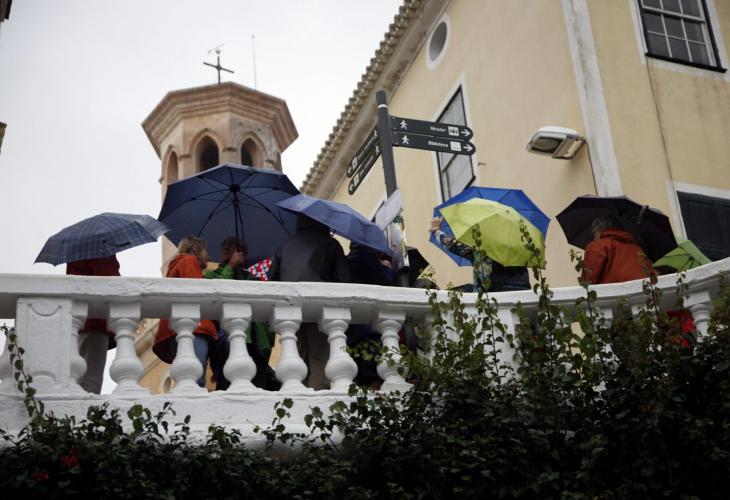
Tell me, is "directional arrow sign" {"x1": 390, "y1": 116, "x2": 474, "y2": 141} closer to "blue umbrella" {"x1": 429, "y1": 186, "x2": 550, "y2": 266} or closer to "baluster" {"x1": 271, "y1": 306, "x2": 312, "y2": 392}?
"blue umbrella" {"x1": 429, "y1": 186, "x2": 550, "y2": 266}

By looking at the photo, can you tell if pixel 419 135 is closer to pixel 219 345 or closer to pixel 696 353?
pixel 219 345

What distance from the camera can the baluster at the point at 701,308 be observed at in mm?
7465

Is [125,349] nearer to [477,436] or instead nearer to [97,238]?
[97,238]

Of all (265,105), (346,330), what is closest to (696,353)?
(346,330)

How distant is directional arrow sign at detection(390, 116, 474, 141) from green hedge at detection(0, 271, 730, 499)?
8.67 feet

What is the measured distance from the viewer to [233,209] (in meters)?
9.83

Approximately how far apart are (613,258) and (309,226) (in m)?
2.13

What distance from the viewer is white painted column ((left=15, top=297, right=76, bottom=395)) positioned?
6.55m

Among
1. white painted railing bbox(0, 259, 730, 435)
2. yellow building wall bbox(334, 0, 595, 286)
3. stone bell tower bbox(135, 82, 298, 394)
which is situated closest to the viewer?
white painted railing bbox(0, 259, 730, 435)

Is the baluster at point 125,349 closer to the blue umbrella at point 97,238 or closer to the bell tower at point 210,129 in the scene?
the blue umbrella at point 97,238

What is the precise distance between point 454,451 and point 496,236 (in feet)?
8.01

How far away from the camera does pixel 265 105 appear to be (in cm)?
3531

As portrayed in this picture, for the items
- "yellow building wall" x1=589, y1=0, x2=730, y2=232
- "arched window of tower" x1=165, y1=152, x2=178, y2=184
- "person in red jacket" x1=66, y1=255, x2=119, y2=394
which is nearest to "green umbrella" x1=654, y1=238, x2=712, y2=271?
"yellow building wall" x1=589, y1=0, x2=730, y2=232

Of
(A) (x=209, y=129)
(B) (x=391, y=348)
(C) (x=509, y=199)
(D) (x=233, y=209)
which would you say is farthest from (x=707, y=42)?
(A) (x=209, y=129)
